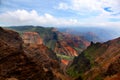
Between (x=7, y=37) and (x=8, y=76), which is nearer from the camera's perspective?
(x=8, y=76)

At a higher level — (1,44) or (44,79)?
(1,44)

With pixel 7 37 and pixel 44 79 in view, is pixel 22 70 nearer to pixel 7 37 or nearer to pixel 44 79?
pixel 44 79

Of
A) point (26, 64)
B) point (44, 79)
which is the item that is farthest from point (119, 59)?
point (26, 64)

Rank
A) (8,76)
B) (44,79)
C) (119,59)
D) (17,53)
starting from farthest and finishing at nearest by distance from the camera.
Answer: (119,59) < (44,79) < (17,53) < (8,76)

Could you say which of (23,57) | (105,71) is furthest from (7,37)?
(23,57)

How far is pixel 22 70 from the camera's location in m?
110

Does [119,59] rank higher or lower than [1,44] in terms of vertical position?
lower

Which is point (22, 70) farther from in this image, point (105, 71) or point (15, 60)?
point (105, 71)

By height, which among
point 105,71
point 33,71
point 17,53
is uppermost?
point 17,53

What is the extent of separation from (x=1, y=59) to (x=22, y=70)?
9611 millimetres

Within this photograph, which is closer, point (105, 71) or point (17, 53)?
point (17, 53)

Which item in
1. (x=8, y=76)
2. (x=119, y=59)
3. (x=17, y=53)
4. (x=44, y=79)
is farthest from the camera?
(x=119, y=59)

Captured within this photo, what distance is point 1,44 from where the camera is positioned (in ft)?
377

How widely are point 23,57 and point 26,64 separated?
3.23 metres
